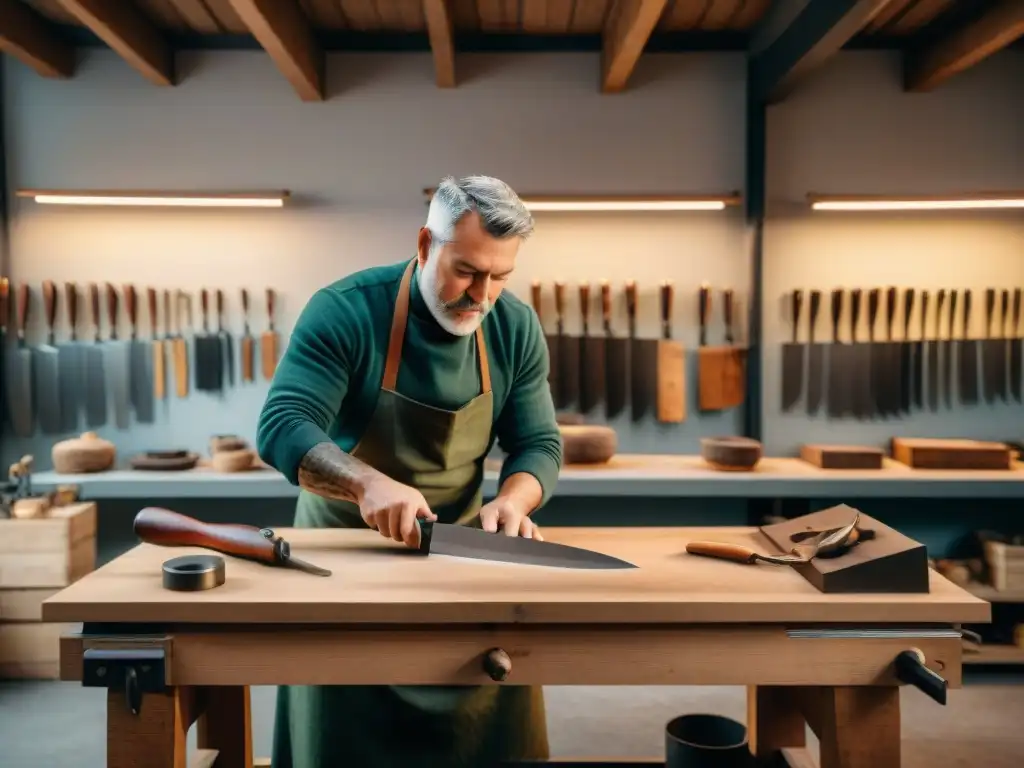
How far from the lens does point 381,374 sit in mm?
2248

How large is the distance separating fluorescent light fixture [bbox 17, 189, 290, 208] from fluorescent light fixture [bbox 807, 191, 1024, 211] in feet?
9.84

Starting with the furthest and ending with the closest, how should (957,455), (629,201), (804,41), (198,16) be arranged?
(629,201)
(198,16)
(957,455)
(804,41)

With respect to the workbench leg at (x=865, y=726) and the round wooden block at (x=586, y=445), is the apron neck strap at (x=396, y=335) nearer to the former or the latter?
the workbench leg at (x=865, y=726)

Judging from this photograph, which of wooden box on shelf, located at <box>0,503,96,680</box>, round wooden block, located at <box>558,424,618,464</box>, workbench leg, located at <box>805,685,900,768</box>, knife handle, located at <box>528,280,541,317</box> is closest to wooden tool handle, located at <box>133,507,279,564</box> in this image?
workbench leg, located at <box>805,685,900,768</box>

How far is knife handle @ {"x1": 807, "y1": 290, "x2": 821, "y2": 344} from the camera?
4.82 m

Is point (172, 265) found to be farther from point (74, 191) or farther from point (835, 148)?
point (835, 148)

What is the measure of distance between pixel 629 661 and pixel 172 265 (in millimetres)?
4117

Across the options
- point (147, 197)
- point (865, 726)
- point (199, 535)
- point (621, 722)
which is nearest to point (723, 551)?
point (865, 726)

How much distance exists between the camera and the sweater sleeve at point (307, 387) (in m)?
1.98

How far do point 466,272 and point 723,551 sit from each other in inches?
35.0

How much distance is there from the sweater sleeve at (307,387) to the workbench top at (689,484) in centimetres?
197

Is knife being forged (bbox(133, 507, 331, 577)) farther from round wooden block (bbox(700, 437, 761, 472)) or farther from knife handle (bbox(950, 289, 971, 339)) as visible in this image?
knife handle (bbox(950, 289, 971, 339))

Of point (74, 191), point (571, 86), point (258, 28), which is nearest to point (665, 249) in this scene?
→ point (571, 86)

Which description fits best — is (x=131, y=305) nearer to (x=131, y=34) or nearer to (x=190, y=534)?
(x=131, y=34)
